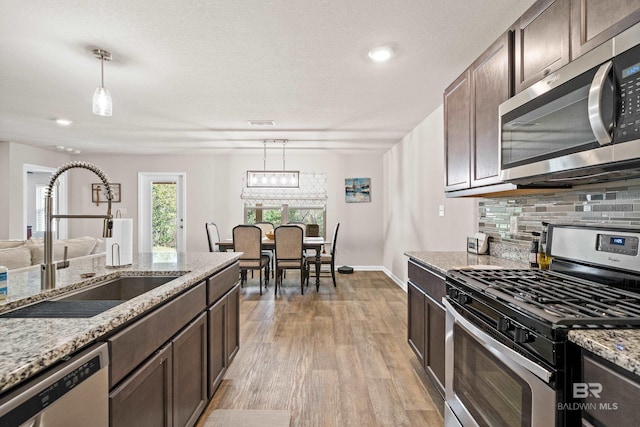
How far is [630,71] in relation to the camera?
1022 millimetres

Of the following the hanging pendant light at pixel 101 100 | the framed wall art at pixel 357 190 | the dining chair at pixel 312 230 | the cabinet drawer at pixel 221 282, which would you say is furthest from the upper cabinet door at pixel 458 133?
the framed wall art at pixel 357 190

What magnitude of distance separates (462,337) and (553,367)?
2.06 feet

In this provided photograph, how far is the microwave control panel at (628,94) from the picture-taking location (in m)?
1.00

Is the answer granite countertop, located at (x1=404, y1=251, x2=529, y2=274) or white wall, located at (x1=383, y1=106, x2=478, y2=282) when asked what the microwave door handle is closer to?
granite countertop, located at (x1=404, y1=251, x2=529, y2=274)

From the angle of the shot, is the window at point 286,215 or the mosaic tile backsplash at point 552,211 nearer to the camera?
the mosaic tile backsplash at point 552,211

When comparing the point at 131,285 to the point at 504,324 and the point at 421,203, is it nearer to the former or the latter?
the point at 504,324

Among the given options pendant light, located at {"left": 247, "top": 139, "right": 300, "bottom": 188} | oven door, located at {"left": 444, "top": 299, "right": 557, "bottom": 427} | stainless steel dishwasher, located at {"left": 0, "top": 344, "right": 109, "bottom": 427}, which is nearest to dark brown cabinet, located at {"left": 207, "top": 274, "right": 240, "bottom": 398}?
stainless steel dishwasher, located at {"left": 0, "top": 344, "right": 109, "bottom": 427}

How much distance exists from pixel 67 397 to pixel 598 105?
1.79 m

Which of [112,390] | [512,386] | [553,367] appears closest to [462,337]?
[512,386]

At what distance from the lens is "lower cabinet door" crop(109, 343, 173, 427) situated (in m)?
1.02

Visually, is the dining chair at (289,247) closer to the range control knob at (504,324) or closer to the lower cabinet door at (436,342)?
the lower cabinet door at (436,342)

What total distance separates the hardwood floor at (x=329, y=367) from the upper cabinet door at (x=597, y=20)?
2.02 meters

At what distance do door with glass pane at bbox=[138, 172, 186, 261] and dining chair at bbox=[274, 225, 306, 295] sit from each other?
2.83 metres

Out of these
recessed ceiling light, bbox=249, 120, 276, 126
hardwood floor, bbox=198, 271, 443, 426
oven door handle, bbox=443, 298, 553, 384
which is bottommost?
hardwood floor, bbox=198, 271, 443, 426
